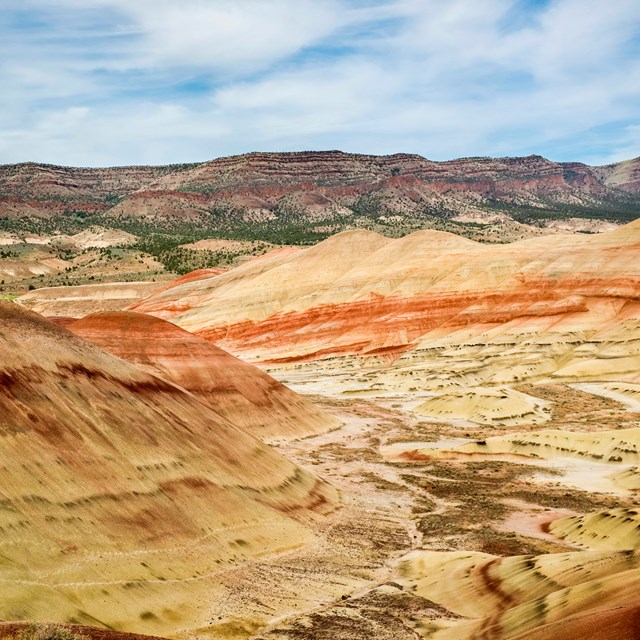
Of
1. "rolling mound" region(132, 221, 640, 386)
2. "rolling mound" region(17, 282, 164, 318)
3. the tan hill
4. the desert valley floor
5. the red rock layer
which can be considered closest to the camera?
the desert valley floor

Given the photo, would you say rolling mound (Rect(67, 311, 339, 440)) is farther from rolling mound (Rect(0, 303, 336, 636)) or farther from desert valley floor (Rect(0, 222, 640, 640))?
rolling mound (Rect(0, 303, 336, 636))

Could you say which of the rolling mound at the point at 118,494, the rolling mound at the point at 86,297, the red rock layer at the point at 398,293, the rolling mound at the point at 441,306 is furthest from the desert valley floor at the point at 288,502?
the rolling mound at the point at 86,297

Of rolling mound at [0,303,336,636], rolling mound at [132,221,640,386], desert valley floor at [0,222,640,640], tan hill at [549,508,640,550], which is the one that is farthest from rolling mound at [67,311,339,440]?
rolling mound at [132,221,640,386]

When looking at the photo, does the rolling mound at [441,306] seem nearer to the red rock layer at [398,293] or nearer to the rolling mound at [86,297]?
the red rock layer at [398,293]

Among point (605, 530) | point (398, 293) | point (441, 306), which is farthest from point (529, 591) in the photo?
point (398, 293)

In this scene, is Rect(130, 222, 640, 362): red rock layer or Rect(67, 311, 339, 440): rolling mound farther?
Rect(130, 222, 640, 362): red rock layer

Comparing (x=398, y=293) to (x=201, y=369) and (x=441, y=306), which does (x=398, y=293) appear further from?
(x=201, y=369)
